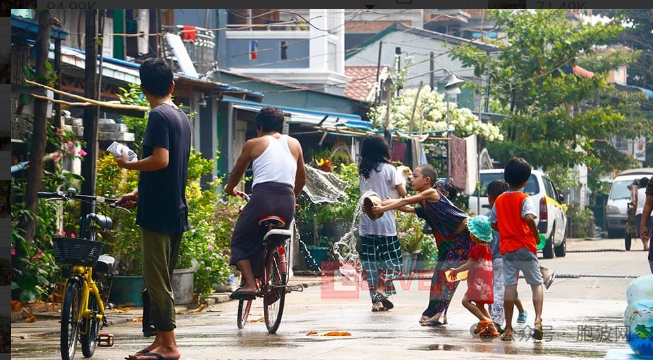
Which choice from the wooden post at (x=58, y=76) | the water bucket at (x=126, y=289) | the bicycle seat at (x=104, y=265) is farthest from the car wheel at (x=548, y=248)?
the bicycle seat at (x=104, y=265)

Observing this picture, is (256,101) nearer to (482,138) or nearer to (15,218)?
(482,138)

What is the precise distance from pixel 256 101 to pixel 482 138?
3.61 meters

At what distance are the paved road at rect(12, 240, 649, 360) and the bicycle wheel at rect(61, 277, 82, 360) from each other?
386mm

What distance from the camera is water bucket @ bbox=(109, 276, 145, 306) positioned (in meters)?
12.6

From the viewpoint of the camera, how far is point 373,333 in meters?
9.66

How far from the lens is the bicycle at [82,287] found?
26.0 ft

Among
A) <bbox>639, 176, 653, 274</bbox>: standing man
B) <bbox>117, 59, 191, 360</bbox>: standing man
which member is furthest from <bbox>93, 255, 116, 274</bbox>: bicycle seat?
<bbox>639, 176, 653, 274</bbox>: standing man

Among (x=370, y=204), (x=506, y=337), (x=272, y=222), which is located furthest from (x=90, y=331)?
(x=506, y=337)

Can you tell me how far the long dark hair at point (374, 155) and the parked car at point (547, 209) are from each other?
278 inches

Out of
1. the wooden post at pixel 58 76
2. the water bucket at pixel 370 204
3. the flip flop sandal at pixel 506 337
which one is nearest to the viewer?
the flip flop sandal at pixel 506 337

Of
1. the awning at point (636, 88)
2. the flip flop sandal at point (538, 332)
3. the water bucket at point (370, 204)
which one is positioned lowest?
the flip flop sandal at point (538, 332)

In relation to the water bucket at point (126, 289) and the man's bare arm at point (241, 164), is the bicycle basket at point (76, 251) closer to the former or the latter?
the man's bare arm at point (241, 164)

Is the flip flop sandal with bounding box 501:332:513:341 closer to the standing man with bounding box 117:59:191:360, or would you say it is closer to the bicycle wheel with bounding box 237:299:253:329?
the bicycle wheel with bounding box 237:299:253:329

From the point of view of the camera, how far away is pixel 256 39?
19797 millimetres
